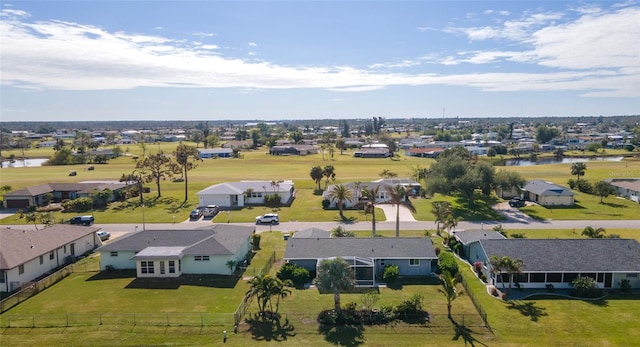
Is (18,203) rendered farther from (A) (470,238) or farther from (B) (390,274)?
(A) (470,238)

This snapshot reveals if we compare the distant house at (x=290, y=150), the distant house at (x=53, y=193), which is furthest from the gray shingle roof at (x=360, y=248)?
the distant house at (x=290, y=150)

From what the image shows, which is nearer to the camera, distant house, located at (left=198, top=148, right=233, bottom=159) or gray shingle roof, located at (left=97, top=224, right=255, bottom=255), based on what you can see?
gray shingle roof, located at (left=97, top=224, right=255, bottom=255)

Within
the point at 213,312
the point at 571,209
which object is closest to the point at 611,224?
the point at 571,209

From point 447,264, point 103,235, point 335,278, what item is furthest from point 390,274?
point 103,235

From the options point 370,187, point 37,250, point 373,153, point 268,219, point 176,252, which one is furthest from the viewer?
point 373,153

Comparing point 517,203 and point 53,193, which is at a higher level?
point 53,193

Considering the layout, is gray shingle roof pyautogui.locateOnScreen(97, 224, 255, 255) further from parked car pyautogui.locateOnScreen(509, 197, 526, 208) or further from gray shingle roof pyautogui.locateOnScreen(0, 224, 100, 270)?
parked car pyautogui.locateOnScreen(509, 197, 526, 208)

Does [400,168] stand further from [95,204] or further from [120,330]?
[120,330]

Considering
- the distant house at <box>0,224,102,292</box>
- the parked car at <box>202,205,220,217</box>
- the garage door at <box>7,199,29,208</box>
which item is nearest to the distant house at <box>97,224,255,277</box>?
the distant house at <box>0,224,102,292</box>
